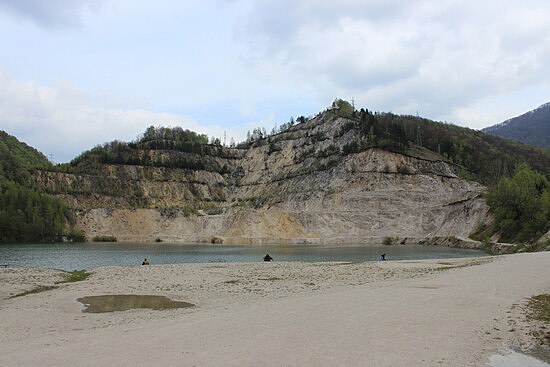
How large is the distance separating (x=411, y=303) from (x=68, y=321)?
13.4 m

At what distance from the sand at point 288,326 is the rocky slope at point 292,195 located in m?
75.3

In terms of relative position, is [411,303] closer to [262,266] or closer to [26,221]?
[262,266]

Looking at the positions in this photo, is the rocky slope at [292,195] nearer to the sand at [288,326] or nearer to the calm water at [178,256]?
the calm water at [178,256]

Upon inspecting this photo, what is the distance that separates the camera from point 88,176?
493ft

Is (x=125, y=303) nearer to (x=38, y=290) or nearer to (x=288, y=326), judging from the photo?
(x=38, y=290)

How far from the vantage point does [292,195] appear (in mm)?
135125

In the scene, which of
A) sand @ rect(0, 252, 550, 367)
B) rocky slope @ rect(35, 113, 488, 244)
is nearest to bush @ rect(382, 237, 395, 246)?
rocky slope @ rect(35, 113, 488, 244)

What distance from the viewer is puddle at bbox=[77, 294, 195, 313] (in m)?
21.4

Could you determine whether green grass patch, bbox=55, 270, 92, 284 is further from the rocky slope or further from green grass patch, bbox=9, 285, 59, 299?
the rocky slope

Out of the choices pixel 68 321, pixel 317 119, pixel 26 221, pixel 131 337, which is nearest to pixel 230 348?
pixel 131 337

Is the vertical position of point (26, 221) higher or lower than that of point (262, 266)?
higher

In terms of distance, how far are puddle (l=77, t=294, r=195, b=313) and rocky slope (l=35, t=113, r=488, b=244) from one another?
3107 inches

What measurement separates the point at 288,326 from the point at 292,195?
120 meters

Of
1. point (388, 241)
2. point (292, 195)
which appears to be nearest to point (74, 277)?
point (388, 241)
